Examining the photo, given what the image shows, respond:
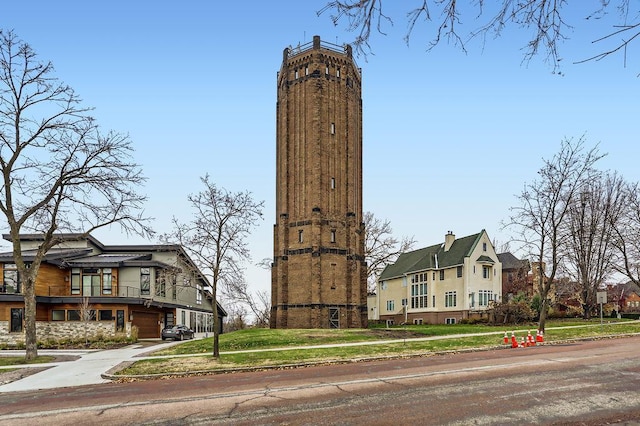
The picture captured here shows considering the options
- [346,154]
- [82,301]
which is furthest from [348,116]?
[82,301]

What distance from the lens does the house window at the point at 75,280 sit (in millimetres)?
49059

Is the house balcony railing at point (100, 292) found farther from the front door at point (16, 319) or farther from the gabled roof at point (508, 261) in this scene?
the gabled roof at point (508, 261)

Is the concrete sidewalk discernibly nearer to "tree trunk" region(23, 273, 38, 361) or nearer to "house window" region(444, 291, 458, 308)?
"tree trunk" region(23, 273, 38, 361)

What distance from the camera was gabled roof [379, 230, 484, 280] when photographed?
56094mm

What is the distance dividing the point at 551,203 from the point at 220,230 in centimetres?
1973

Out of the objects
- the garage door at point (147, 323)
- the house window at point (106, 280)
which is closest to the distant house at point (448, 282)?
the garage door at point (147, 323)

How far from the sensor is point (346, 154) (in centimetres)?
5384

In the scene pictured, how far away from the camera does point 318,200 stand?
51281mm

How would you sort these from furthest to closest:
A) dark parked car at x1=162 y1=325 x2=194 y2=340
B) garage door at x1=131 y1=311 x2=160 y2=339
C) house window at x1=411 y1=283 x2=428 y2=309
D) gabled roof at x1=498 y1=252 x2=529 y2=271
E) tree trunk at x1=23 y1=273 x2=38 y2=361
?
gabled roof at x1=498 y1=252 x2=529 y2=271
house window at x1=411 y1=283 x2=428 y2=309
garage door at x1=131 y1=311 x2=160 y2=339
dark parked car at x1=162 y1=325 x2=194 y2=340
tree trunk at x1=23 y1=273 x2=38 y2=361

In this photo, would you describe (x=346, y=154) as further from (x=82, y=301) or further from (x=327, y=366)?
(x=327, y=366)

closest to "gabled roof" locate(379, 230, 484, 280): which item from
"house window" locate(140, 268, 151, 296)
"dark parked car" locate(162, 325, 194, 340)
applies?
"dark parked car" locate(162, 325, 194, 340)

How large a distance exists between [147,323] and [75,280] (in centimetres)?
729

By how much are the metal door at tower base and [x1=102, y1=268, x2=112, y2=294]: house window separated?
1975 cm

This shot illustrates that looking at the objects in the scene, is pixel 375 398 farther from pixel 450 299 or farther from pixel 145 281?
pixel 450 299
